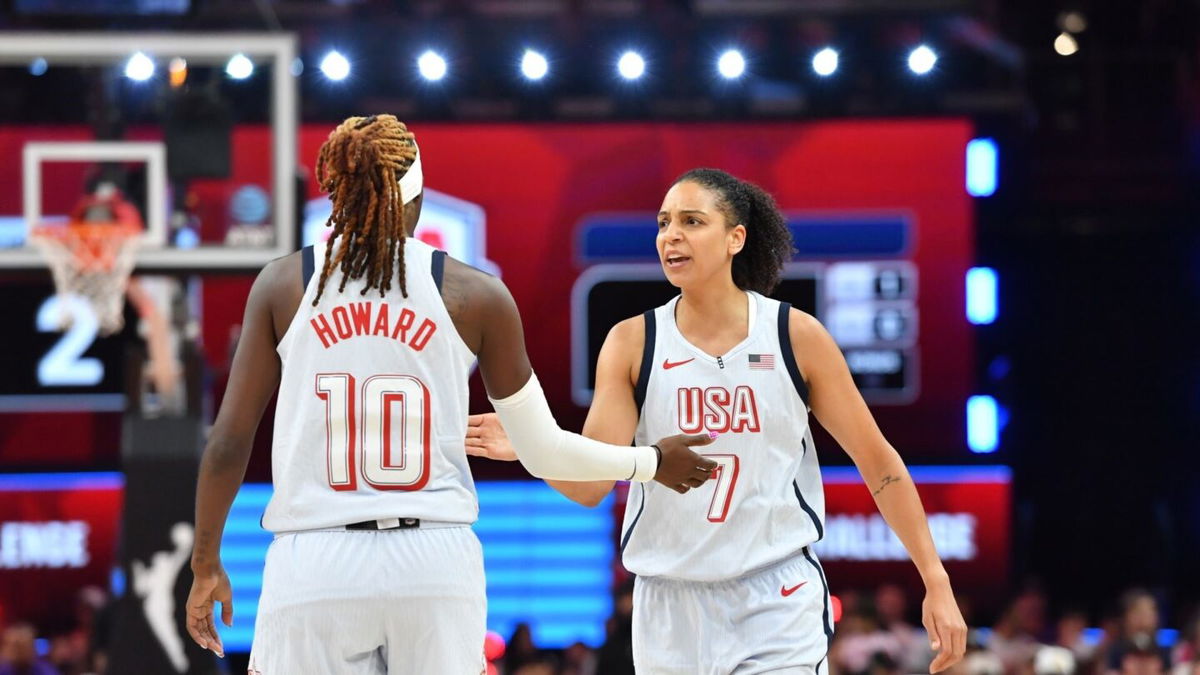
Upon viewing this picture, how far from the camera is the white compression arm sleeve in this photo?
3875mm

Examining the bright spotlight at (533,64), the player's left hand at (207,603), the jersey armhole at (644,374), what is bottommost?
the player's left hand at (207,603)

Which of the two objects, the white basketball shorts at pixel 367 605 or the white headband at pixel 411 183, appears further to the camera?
the white headband at pixel 411 183

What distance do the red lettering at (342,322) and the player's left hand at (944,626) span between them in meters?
1.69

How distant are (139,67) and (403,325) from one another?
6995 mm

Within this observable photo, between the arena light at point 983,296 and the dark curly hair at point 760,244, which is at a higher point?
the arena light at point 983,296

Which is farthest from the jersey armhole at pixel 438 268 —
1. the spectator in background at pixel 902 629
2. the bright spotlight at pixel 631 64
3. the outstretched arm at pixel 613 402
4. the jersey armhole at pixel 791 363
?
the bright spotlight at pixel 631 64

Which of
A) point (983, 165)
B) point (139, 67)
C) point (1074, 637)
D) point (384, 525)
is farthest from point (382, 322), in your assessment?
point (983, 165)

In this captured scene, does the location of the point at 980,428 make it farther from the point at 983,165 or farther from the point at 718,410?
the point at 718,410

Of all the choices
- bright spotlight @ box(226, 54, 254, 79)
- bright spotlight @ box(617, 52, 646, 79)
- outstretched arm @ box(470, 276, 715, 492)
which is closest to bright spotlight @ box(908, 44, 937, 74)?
bright spotlight @ box(617, 52, 646, 79)

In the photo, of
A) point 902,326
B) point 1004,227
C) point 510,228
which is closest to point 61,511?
point 510,228

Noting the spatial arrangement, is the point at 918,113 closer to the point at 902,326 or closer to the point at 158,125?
the point at 902,326

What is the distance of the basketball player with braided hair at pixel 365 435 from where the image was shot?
359 centimetres

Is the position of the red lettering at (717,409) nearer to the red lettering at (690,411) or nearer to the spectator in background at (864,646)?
the red lettering at (690,411)

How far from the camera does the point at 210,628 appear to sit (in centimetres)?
386
